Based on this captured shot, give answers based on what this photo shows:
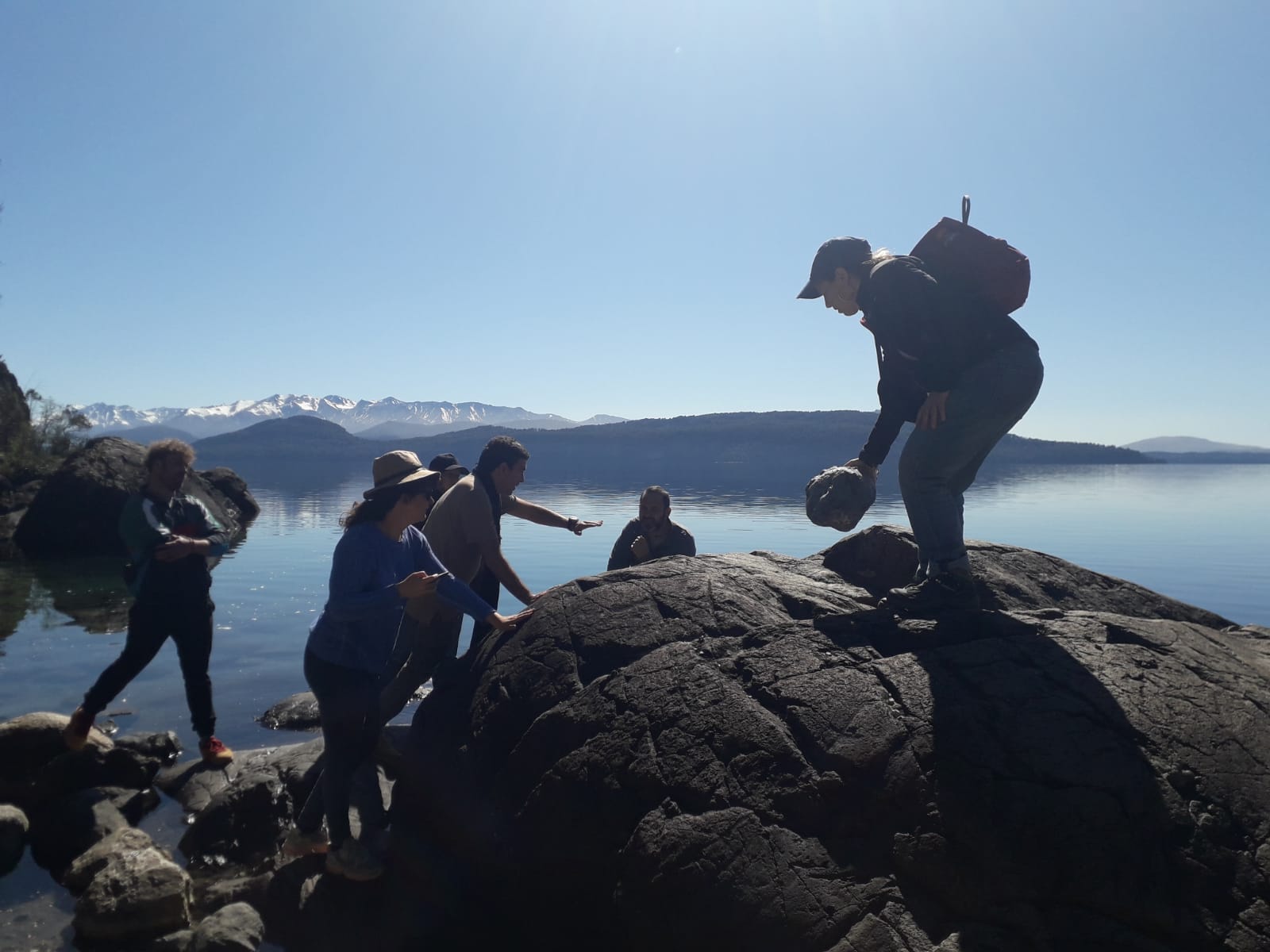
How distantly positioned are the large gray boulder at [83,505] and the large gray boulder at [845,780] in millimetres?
20249

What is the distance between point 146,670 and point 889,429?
10566 millimetres

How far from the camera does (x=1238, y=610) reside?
61.7ft

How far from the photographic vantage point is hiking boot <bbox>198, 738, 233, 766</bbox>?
23.6ft

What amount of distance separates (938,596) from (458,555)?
11.2 ft

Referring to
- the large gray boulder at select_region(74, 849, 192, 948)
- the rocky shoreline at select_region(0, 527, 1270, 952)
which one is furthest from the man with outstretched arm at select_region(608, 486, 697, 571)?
the large gray boulder at select_region(74, 849, 192, 948)

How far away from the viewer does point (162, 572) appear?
21.7ft

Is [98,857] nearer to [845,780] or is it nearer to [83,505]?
[845,780]

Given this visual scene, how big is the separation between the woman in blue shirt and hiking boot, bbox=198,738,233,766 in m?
2.76

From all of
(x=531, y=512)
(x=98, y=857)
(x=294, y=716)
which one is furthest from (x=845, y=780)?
(x=294, y=716)

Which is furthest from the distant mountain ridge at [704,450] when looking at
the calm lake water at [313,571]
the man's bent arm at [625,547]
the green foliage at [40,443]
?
the man's bent arm at [625,547]

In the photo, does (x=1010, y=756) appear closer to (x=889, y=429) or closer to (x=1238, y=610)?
(x=889, y=429)

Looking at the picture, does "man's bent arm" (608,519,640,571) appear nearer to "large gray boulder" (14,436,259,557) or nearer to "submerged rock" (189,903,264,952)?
"submerged rock" (189,903,264,952)

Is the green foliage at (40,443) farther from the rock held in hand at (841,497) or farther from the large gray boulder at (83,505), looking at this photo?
the rock held in hand at (841,497)

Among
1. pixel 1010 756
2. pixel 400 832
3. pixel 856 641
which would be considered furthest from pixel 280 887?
pixel 1010 756
